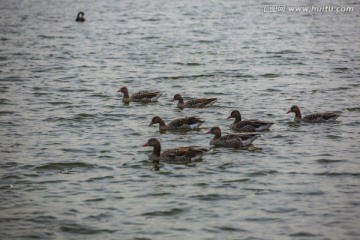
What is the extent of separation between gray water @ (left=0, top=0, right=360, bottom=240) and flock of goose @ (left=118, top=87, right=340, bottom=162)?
29cm

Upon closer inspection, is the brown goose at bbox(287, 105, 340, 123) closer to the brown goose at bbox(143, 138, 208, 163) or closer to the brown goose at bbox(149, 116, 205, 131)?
the brown goose at bbox(149, 116, 205, 131)

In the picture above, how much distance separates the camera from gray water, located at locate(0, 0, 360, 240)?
16750 millimetres

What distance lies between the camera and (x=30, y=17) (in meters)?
60.9

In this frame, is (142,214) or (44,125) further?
(44,125)

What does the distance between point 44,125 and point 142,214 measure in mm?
9849

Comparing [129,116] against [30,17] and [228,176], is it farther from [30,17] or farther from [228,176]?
[30,17]

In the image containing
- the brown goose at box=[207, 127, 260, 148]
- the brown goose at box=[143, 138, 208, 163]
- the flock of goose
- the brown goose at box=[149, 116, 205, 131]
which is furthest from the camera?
the brown goose at box=[149, 116, 205, 131]

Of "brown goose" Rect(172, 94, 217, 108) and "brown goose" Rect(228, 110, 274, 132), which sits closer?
"brown goose" Rect(228, 110, 274, 132)

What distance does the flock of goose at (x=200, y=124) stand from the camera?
21.0 metres

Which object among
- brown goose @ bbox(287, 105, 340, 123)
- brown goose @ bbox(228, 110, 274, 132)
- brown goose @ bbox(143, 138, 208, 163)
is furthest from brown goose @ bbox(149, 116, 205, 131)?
brown goose @ bbox(287, 105, 340, 123)

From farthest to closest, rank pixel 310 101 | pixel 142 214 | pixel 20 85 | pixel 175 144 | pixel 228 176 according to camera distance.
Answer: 1. pixel 20 85
2. pixel 310 101
3. pixel 175 144
4. pixel 228 176
5. pixel 142 214

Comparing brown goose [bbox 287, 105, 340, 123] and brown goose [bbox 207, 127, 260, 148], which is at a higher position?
brown goose [bbox 287, 105, 340, 123]

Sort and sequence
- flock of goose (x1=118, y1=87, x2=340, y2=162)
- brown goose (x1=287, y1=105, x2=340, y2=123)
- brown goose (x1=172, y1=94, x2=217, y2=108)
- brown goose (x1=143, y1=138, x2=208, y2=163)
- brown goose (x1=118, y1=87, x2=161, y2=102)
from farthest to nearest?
brown goose (x1=118, y1=87, x2=161, y2=102) < brown goose (x1=172, y1=94, x2=217, y2=108) < brown goose (x1=287, y1=105, x2=340, y2=123) < flock of goose (x1=118, y1=87, x2=340, y2=162) < brown goose (x1=143, y1=138, x2=208, y2=163)

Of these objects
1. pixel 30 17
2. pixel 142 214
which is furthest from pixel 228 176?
pixel 30 17
